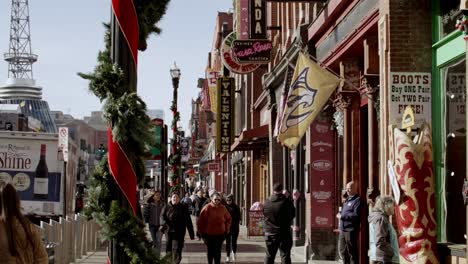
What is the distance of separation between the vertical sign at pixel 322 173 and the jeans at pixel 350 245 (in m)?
5.53

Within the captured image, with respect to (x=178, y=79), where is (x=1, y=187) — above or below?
below

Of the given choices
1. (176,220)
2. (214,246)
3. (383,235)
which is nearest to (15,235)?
(383,235)

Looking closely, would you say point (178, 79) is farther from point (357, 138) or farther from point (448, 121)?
point (448, 121)

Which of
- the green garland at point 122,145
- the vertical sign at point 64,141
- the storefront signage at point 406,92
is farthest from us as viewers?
the vertical sign at point 64,141

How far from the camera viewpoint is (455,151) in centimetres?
1222

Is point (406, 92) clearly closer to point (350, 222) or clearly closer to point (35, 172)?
point (350, 222)

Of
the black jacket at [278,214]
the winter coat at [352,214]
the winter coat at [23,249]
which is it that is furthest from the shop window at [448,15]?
the winter coat at [23,249]

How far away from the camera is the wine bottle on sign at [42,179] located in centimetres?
2688

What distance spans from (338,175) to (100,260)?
6.12m

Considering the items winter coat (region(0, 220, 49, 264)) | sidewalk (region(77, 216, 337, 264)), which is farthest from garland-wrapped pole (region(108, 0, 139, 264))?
sidewalk (region(77, 216, 337, 264))

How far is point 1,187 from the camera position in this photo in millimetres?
5863

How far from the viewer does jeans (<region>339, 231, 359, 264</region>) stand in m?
14.8

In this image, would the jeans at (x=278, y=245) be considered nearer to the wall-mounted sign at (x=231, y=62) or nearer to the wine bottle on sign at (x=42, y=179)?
the wine bottle on sign at (x=42, y=179)

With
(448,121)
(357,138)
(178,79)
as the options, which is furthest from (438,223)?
(178,79)
